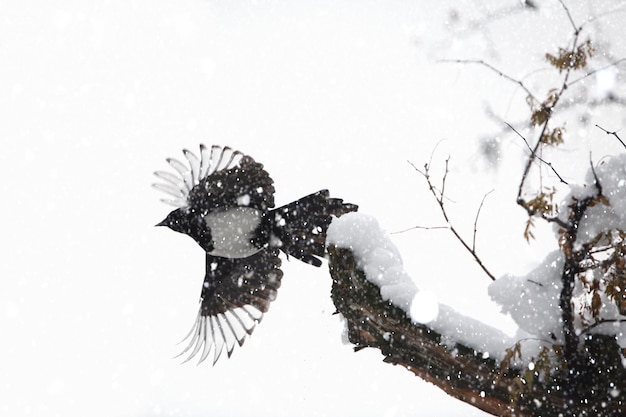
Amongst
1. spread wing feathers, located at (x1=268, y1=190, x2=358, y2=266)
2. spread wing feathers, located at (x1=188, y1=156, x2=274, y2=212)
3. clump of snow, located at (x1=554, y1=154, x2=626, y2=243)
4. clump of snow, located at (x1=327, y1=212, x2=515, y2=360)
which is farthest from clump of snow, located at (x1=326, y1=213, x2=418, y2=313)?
spread wing feathers, located at (x1=188, y1=156, x2=274, y2=212)

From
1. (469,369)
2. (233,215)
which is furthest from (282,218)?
(469,369)

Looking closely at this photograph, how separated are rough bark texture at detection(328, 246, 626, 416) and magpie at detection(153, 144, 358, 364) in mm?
1000

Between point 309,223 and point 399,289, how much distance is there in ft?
4.35

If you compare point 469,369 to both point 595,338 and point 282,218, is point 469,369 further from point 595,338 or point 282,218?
point 282,218

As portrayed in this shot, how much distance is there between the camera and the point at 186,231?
11.8 ft

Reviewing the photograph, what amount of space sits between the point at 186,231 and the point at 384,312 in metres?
1.89

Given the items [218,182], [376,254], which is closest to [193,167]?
[218,182]

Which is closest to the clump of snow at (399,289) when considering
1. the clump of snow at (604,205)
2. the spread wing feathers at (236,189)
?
the clump of snow at (604,205)

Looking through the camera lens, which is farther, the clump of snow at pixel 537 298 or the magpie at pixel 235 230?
the magpie at pixel 235 230

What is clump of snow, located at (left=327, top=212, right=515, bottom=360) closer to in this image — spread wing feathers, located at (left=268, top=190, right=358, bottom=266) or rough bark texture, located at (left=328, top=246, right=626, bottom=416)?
rough bark texture, located at (left=328, top=246, right=626, bottom=416)

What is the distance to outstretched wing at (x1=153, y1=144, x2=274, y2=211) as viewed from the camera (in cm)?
366

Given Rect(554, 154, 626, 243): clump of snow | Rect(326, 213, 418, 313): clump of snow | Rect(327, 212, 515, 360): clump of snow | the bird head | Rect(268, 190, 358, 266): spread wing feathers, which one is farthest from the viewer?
the bird head

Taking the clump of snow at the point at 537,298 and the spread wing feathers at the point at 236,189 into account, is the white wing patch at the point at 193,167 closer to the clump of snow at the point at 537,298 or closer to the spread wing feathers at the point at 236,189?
the spread wing feathers at the point at 236,189

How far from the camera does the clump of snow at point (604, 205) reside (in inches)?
70.7
